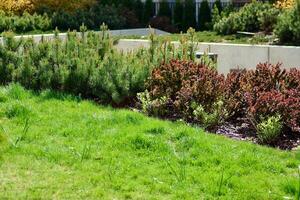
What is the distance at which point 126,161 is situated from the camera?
585 cm

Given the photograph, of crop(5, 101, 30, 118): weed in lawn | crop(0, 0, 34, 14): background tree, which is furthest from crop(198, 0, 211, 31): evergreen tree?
crop(5, 101, 30, 118): weed in lawn

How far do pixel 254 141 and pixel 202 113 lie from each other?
0.78 m

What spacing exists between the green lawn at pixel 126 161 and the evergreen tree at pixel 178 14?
1123cm

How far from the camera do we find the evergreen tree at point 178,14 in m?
18.4

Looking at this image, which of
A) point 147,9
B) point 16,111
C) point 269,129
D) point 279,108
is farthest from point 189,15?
point 269,129

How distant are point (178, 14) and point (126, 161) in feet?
43.8

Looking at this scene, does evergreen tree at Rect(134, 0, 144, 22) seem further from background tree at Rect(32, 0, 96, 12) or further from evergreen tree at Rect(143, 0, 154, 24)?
background tree at Rect(32, 0, 96, 12)

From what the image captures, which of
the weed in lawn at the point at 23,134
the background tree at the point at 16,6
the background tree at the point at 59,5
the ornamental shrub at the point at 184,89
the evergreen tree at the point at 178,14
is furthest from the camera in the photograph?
the evergreen tree at the point at 178,14

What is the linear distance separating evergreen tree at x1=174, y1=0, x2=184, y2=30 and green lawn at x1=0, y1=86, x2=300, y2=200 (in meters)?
11.2

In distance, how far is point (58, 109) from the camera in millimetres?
7773

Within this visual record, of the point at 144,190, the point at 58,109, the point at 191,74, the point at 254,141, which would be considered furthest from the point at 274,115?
the point at 58,109

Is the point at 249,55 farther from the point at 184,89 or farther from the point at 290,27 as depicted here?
the point at 184,89

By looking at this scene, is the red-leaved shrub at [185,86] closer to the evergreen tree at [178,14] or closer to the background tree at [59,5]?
the background tree at [59,5]

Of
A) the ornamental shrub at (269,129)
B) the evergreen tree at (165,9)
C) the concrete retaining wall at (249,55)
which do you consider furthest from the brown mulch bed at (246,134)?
the evergreen tree at (165,9)
